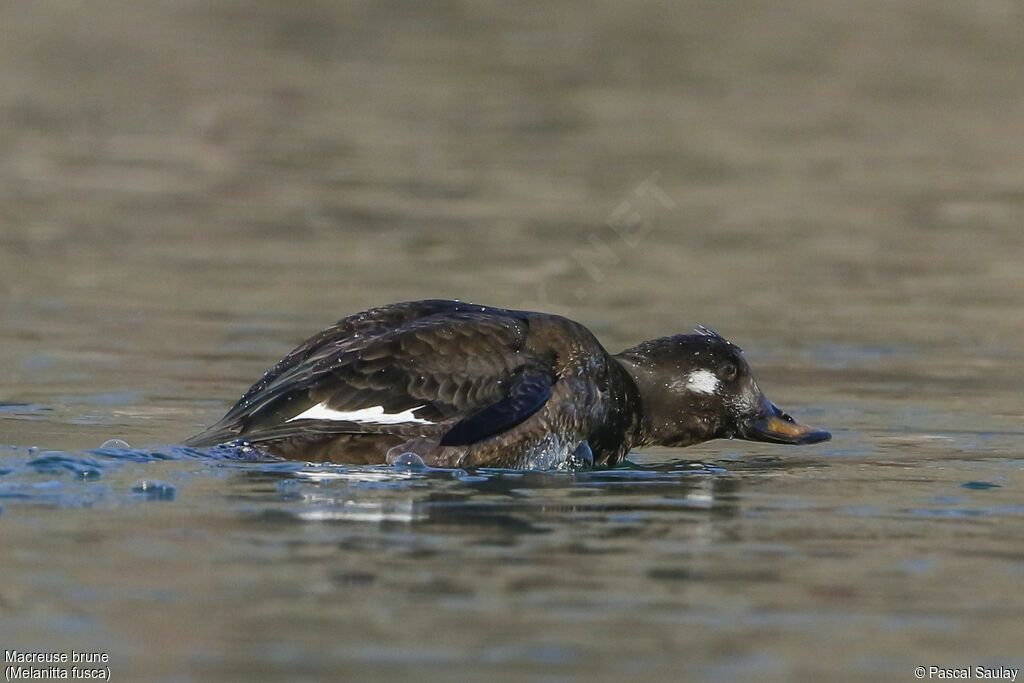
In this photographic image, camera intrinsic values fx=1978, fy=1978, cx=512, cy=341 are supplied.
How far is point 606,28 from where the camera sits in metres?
28.3

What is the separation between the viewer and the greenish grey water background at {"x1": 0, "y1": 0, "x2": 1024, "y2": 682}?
6.34 m

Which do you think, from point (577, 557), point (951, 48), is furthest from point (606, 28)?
point (577, 557)

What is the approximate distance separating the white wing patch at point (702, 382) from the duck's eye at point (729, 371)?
5 cm

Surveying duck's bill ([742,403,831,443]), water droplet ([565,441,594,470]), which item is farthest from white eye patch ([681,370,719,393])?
water droplet ([565,441,594,470])

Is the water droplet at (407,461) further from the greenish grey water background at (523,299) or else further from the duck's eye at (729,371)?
the duck's eye at (729,371)

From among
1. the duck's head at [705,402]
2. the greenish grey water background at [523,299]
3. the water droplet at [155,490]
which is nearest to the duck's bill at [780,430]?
the duck's head at [705,402]

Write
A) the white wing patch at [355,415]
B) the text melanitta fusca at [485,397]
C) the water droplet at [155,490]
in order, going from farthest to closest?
the text melanitta fusca at [485,397] → the white wing patch at [355,415] → the water droplet at [155,490]

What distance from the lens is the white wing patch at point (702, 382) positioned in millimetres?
10227

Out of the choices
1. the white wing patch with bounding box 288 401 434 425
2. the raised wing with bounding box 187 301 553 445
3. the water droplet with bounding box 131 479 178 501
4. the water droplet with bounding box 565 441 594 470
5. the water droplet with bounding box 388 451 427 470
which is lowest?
the water droplet with bounding box 131 479 178 501

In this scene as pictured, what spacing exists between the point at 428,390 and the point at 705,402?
5.99ft

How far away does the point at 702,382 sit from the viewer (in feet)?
33.6

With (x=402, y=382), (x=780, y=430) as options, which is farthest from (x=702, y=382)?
(x=402, y=382)

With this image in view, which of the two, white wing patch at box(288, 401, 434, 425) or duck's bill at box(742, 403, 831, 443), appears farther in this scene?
duck's bill at box(742, 403, 831, 443)

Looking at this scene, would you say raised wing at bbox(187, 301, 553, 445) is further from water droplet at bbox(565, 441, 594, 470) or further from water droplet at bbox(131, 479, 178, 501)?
water droplet at bbox(131, 479, 178, 501)
